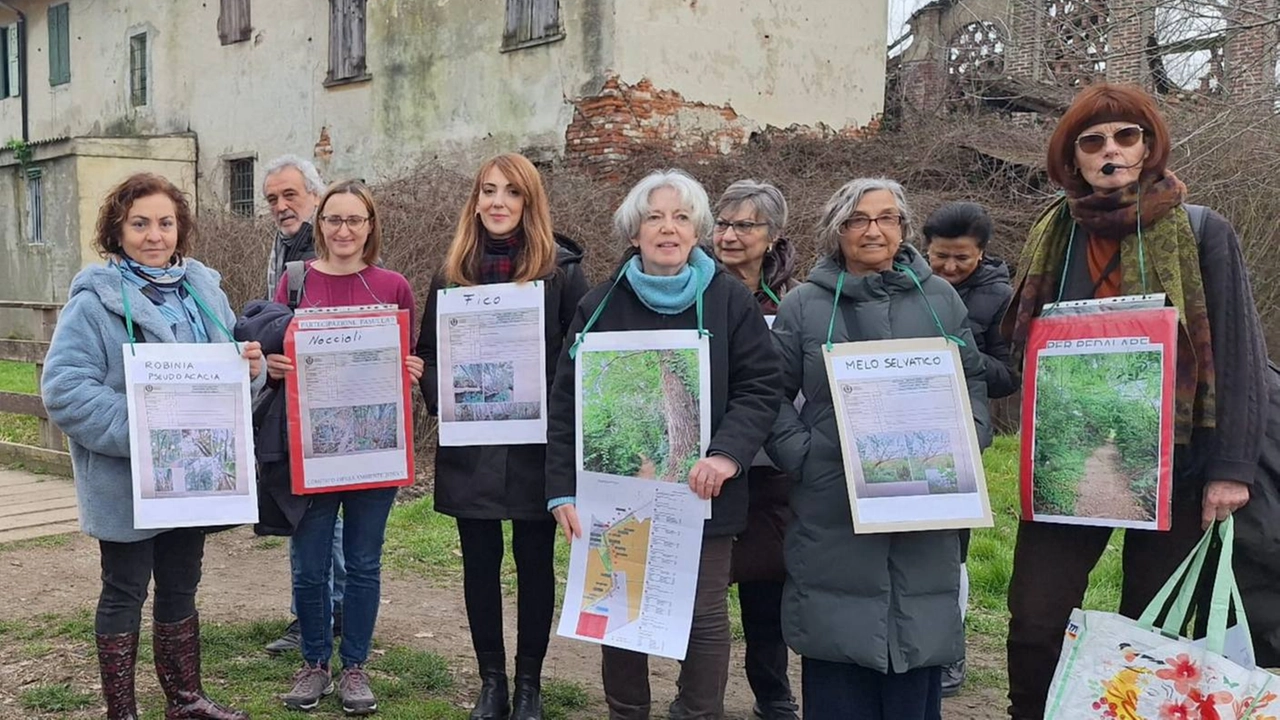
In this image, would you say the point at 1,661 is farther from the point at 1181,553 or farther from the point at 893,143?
the point at 893,143

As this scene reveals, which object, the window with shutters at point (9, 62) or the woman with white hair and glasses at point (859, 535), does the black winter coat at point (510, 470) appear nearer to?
the woman with white hair and glasses at point (859, 535)

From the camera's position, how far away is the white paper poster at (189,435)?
359 centimetres

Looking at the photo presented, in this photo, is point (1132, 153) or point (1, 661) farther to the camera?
point (1, 661)

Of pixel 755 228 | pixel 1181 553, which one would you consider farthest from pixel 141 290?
pixel 1181 553

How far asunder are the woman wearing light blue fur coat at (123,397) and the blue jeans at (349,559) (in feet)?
1.30

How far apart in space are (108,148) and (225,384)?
798 inches

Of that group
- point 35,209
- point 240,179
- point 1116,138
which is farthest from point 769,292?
point 35,209

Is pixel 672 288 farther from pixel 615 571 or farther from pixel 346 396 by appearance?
pixel 346 396

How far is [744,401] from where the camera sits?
11.1 feet

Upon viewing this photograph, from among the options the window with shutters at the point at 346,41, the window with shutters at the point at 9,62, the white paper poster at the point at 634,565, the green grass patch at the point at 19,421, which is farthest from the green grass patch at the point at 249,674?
the window with shutters at the point at 9,62

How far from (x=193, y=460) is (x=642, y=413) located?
1.53m

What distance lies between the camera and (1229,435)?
3.07 m

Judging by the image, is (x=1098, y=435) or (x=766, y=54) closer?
(x=1098, y=435)

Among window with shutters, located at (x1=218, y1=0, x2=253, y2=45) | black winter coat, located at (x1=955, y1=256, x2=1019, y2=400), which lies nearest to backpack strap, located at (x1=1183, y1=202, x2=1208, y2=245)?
black winter coat, located at (x1=955, y1=256, x2=1019, y2=400)
